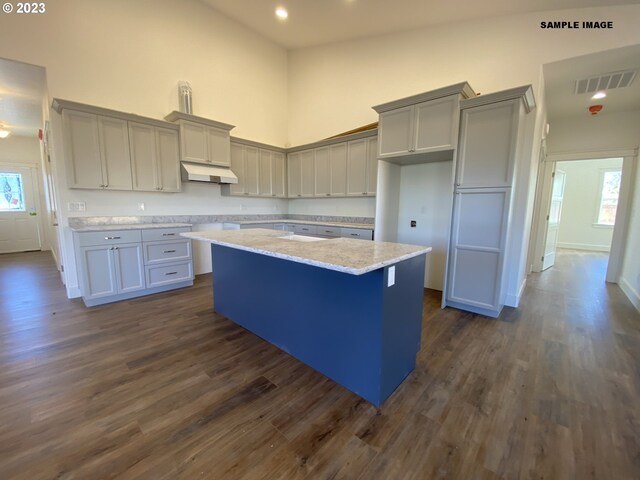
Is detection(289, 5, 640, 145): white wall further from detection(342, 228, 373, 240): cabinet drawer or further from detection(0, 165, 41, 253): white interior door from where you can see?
detection(0, 165, 41, 253): white interior door

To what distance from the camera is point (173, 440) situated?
1415mm

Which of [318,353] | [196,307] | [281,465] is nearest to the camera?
[281,465]

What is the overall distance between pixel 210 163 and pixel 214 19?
96.2 inches

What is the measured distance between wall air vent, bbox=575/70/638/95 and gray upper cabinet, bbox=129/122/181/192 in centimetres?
548

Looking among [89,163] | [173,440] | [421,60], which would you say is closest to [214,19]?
[89,163]

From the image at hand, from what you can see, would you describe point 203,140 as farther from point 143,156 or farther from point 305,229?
point 305,229

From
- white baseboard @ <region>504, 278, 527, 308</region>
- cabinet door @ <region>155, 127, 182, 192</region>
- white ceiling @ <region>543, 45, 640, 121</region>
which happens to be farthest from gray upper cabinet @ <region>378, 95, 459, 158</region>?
cabinet door @ <region>155, 127, 182, 192</region>

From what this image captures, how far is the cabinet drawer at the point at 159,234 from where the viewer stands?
3.51m

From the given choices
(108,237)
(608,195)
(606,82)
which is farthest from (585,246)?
(108,237)

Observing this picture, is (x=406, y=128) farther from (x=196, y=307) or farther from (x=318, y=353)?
(x=196, y=307)

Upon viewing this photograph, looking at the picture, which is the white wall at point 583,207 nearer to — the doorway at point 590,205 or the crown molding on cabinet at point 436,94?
the doorway at point 590,205

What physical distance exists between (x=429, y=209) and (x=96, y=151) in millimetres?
4460

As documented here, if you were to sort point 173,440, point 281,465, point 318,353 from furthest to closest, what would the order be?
point 318,353, point 173,440, point 281,465

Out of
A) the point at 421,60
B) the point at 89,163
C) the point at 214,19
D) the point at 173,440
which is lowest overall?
the point at 173,440
